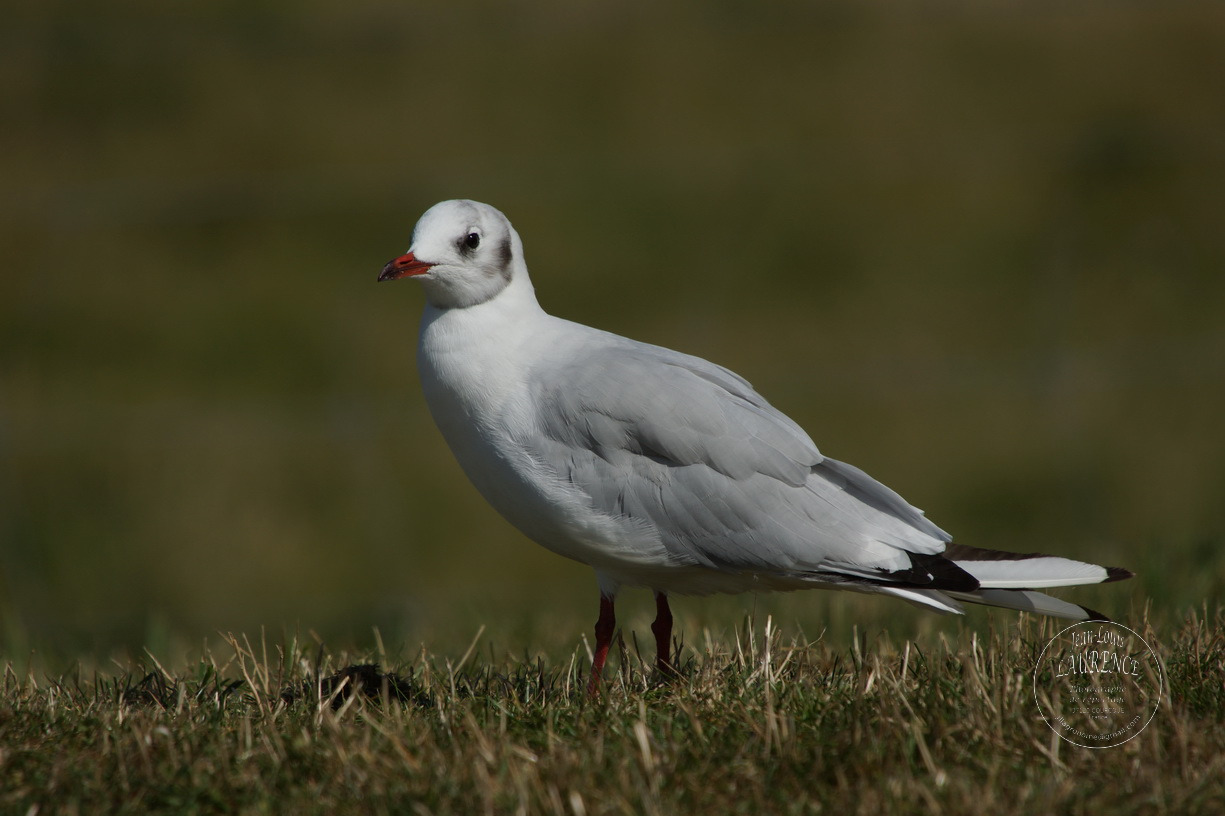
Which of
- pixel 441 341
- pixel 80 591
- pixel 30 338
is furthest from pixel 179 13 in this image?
pixel 441 341

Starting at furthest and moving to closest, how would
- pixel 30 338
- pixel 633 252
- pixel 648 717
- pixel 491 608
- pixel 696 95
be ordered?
pixel 696 95
pixel 633 252
pixel 30 338
pixel 491 608
pixel 648 717

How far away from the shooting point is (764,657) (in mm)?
3566

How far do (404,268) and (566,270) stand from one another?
10.3m

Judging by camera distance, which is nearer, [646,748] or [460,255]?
[646,748]

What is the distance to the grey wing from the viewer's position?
149 inches

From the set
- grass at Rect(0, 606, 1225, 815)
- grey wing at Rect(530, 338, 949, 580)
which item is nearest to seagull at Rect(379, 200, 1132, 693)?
grey wing at Rect(530, 338, 949, 580)

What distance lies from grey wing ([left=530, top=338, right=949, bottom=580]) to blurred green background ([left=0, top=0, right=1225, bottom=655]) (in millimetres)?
1215

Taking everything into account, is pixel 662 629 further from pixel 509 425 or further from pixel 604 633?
pixel 509 425

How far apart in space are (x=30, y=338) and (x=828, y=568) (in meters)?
11.5

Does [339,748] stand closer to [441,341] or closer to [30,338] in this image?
[441,341]

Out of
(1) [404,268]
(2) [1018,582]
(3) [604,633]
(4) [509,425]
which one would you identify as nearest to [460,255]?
(1) [404,268]

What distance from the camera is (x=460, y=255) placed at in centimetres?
→ 405

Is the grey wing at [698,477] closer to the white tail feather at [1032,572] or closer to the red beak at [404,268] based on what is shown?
the white tail feather at [1032,572]

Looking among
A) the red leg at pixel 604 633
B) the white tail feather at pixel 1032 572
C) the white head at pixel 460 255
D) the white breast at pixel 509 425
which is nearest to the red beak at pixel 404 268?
the white head at pixel 460 255
